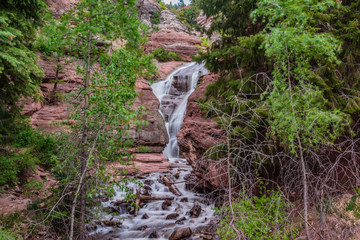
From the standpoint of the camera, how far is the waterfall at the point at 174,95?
16.3 meters

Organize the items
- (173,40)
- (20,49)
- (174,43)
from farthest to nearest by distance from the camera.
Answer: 1. (173,40)
2. (174,43)
3. (20,49)

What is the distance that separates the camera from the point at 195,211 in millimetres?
7863

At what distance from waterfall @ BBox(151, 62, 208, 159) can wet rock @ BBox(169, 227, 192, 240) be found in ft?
29.6

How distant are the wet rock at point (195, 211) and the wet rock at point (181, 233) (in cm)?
109

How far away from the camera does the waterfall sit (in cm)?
1628

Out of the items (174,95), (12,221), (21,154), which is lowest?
(12,221)

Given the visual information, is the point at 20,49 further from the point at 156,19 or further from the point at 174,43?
the point at 156,19

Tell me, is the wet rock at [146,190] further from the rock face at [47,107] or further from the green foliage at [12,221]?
the rock face at [47,107]

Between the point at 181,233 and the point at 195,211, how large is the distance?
1.40m

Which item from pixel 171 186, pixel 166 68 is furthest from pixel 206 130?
pixel 166 68

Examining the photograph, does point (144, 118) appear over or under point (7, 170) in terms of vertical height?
over

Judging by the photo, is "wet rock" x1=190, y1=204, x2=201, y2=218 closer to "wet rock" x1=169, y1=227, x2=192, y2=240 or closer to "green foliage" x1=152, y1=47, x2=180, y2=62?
"wet rock" x1=169, y1=227, x2=192, y2=240

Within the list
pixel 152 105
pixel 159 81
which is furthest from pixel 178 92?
pixel 152 105

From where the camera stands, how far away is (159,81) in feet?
74.4
